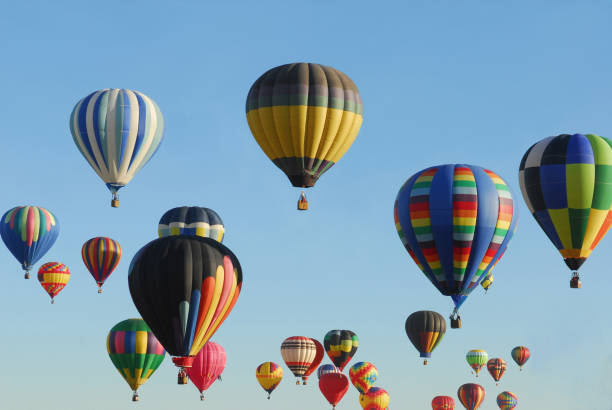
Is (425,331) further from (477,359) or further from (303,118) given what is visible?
(303,118)

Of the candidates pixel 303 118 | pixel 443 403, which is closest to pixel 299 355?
pixel 443 403

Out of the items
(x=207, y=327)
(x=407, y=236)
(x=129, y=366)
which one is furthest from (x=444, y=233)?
(x=129, y=366)

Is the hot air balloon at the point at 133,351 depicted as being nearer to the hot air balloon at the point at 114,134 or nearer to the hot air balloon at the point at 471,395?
the hot air balloon at the point at 114,134

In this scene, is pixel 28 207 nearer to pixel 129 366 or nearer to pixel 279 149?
pixel 129 366

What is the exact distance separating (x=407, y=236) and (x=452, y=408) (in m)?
32.0

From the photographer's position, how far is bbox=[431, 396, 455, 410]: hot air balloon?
228ft

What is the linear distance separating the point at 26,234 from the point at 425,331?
20.2 m

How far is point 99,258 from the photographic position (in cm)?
6009

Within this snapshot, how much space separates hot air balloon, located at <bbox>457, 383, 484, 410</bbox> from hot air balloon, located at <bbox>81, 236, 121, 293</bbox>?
22.8m

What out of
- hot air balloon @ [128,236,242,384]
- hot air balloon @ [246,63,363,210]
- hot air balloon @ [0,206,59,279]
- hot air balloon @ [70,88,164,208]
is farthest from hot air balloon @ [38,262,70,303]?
hot air balloon @ [128,236,242,384]

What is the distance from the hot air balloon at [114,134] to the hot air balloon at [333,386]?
20446 mm

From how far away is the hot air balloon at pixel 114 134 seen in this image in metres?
47.6

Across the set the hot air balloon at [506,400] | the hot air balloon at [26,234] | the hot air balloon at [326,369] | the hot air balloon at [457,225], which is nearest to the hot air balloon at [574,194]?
the hot air balloon at [457,225]

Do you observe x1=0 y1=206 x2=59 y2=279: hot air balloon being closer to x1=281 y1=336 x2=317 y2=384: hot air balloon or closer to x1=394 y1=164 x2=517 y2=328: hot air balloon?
x1=281 y1=336 x2=317 y2=384: hot air balloon
